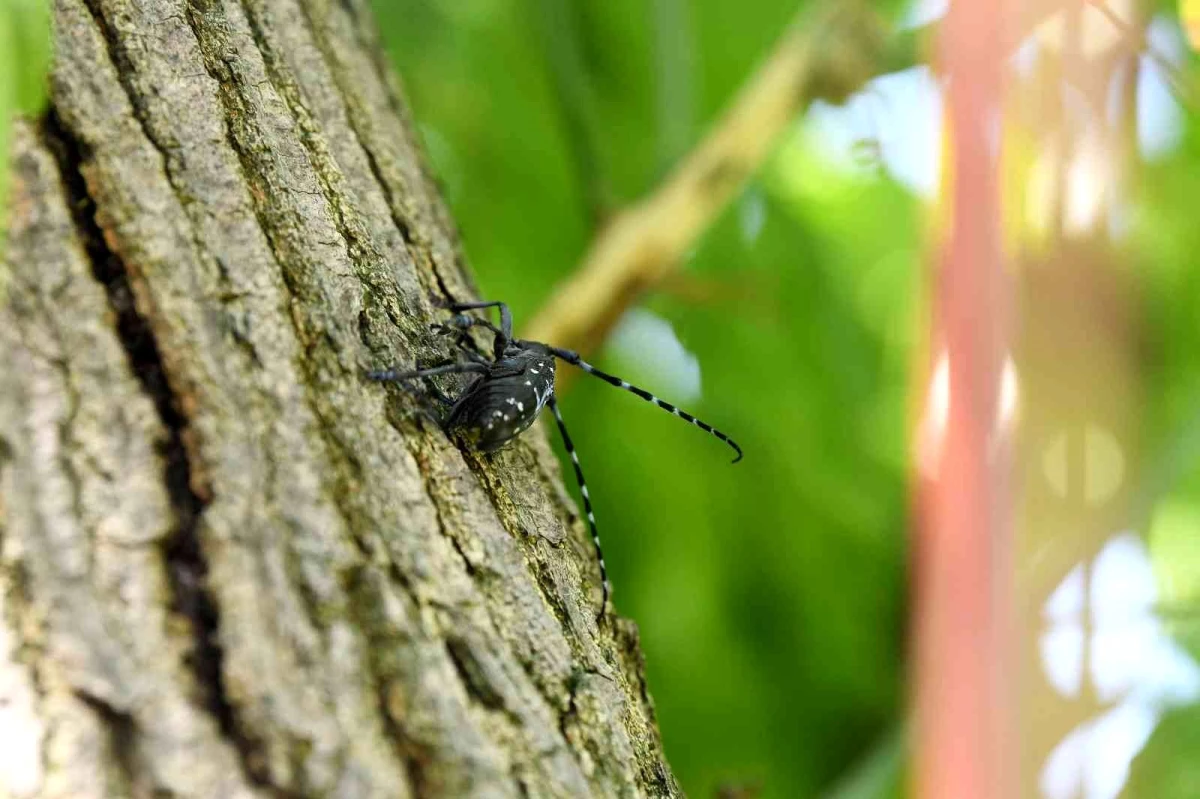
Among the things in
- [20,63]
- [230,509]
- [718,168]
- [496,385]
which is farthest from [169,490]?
[718,168]

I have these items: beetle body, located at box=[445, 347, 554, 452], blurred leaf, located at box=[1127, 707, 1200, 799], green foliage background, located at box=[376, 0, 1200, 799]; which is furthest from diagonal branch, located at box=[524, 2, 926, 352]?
blurred leaf, located at box=[1127, 707, 1200, 799]

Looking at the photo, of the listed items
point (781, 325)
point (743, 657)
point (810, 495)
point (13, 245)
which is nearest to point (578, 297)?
point (781, 325)

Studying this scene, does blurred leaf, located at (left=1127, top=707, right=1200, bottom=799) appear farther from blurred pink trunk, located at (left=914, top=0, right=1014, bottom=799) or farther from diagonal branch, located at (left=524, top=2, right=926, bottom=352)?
diagonal branch, located at (left=524, top=2, right=926, bottom=352)

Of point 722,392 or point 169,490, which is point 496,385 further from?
point 722,392

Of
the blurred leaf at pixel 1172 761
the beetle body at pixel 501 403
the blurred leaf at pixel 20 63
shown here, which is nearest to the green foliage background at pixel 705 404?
the blurred leaf at pixel 1172 761

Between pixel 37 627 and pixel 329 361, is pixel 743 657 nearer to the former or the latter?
pixel 329 361

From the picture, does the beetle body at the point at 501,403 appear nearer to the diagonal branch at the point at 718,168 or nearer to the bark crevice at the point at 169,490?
the bark crevice at the point at 169,490
